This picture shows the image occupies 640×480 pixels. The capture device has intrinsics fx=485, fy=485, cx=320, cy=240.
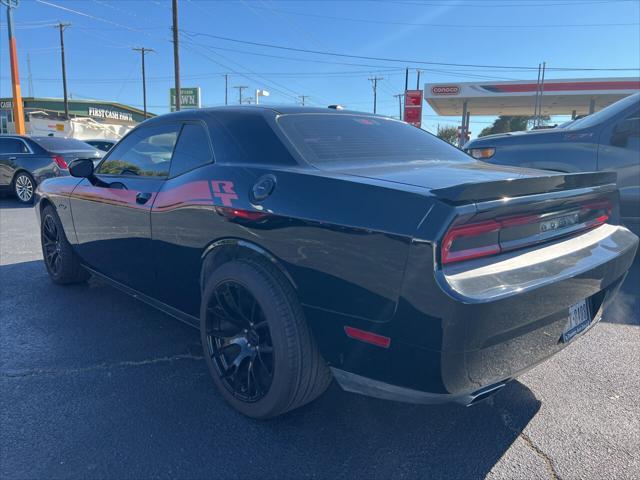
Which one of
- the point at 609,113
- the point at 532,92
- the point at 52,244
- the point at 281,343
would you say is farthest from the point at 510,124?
the point at 281,343

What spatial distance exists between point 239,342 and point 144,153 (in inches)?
64.5

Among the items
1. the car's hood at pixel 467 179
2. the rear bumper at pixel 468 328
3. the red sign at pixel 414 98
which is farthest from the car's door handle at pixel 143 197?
the red sign at pixel 414 98

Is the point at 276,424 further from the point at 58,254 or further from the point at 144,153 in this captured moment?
the point at 58,254

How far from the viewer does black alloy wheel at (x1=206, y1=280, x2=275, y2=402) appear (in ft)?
7.70

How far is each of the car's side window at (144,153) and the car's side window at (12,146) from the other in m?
8.40

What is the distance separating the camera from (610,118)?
499cm

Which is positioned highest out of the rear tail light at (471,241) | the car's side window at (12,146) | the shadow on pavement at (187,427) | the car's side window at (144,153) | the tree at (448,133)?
the tree at (448,133)

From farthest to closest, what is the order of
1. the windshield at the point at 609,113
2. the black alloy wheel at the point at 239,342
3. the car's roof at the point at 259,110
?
the windshield at the point at 609,113, the car's roof at the point at 259,110, the black alloy wheel at the point at 239,342

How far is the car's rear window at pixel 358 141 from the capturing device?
2.58 m

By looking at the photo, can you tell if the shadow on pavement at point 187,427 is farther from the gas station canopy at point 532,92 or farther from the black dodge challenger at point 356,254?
the gas station canopy at point 532,92

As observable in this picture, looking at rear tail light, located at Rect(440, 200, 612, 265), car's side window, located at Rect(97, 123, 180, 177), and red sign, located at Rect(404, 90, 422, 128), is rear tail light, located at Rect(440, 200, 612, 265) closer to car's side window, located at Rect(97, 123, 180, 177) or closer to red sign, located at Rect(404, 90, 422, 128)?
car's side window, located at Rect(97, 123, 180, 177)

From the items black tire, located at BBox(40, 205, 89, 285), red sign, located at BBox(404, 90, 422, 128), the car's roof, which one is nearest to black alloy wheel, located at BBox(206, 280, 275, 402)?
the car's roof

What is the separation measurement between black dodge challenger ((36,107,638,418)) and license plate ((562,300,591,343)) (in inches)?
0.5

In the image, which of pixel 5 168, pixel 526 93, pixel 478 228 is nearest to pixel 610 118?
pixel 478 228
